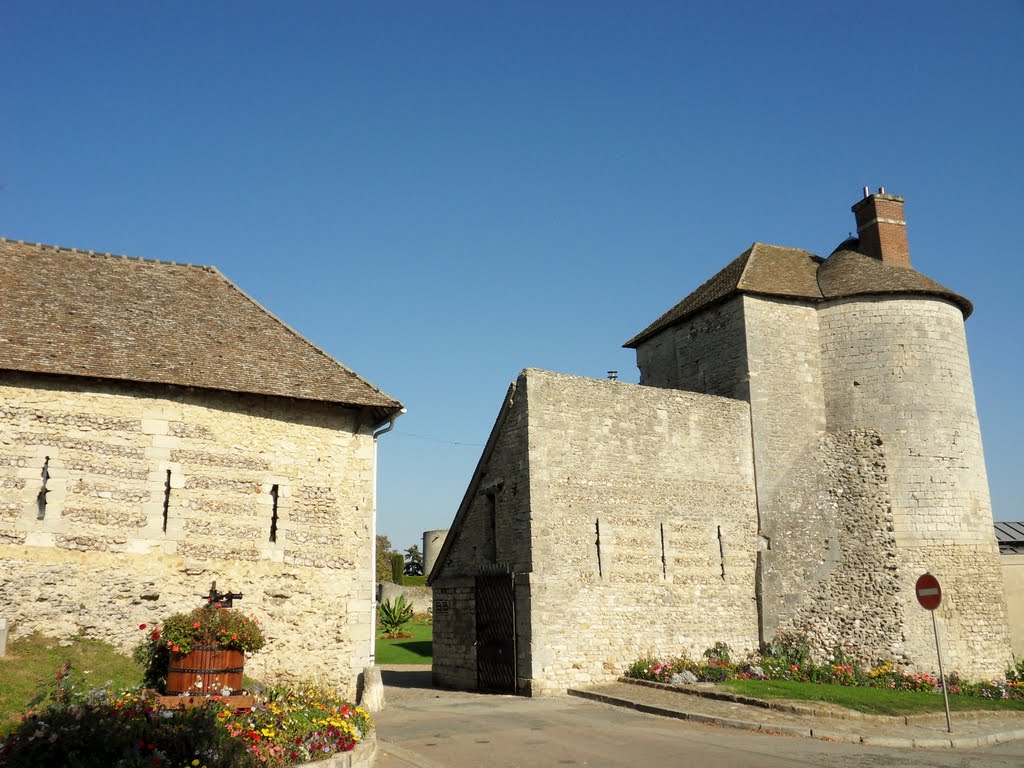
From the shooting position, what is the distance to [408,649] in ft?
85.6

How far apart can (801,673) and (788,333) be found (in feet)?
26.1

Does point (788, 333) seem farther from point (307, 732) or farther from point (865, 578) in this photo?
point (307, 732)

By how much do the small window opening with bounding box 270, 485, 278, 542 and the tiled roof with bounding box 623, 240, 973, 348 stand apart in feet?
39.5

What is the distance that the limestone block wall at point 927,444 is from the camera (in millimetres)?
17938

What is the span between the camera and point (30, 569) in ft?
37.4

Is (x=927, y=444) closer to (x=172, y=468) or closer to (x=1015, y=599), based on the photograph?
(x=1015, y=599)

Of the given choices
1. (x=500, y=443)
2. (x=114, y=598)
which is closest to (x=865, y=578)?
(x=500, y=443)

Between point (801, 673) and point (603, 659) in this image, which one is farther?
point (801, 673)

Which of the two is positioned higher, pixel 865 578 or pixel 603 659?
pixel 865 578

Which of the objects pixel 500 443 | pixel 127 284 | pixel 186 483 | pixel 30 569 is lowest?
pixel 30 569

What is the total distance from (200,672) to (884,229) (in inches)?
758

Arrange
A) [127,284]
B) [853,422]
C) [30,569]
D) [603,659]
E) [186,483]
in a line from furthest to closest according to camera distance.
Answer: [853,422], [603,659], [127,284], [186,483], [30,569]

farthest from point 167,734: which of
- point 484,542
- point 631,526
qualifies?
point 631,526

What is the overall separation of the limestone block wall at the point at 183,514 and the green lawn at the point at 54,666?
243 millimetres
